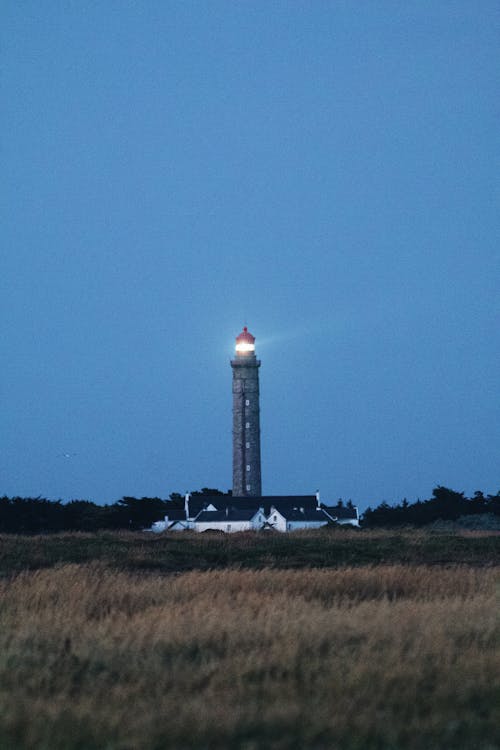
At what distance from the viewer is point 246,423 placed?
9569 centimetres

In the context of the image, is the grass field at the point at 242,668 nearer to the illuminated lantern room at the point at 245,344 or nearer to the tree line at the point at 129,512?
the tree line at the point at 129,512

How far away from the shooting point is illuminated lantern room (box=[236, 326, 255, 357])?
9725cm

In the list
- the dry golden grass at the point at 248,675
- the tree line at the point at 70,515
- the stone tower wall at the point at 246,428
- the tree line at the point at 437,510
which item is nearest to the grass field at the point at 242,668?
the dry golden grass at the point at 248,675

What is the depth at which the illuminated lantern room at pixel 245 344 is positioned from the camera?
97.2 m

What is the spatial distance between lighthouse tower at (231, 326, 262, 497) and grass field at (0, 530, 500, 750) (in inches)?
3048

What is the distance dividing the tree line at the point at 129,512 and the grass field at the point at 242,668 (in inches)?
1701

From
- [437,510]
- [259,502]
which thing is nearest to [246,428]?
[259,502]

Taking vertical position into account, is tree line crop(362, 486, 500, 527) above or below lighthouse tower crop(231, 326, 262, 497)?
below

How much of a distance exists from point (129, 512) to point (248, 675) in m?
65.5

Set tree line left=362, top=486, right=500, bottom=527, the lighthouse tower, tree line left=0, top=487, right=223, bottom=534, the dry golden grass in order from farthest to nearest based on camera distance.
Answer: the lighthouse tower → tree line left=362, top=486, right=500, bottom=527 → tree line left=0, top=487, right=223, bottom=534 → the dry golden grass

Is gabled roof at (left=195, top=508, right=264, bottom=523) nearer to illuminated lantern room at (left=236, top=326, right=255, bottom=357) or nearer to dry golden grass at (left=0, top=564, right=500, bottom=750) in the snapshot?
illuminated lantern room at (left=236, top=326, right=255, bottom=357)

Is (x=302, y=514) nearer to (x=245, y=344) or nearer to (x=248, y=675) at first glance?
(x=245, y=344)

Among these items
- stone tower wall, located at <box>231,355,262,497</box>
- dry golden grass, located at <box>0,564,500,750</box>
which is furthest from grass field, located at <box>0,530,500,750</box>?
stone tower wall, located at <box>231,355,262,497</box>

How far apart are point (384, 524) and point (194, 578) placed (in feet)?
211
